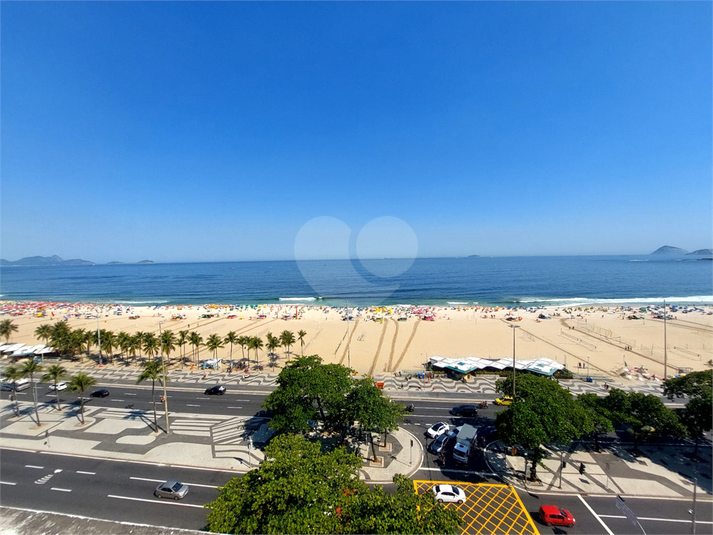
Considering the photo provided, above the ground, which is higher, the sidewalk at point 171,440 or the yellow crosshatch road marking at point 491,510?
the sidewalk at point 171,440

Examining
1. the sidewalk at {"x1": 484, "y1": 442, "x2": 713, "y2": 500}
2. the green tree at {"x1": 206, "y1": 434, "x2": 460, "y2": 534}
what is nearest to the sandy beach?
Answer: the sidewalk at {"x1": 484, "y1": 442, "x2": 713, "y2": 500}

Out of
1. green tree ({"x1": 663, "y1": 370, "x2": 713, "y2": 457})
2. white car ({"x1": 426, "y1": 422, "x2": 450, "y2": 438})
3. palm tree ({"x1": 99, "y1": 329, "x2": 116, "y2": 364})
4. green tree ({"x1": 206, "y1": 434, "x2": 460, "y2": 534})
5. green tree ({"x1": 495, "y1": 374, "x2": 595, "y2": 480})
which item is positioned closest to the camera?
green tree ({"x1": 206, "y1": 434, "x2": 460, "y2": 534})

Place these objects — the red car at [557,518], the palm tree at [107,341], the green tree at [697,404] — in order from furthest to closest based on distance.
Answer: the palm tree at [107,341] → the green tree at [697,404] → the red car at [557,518]

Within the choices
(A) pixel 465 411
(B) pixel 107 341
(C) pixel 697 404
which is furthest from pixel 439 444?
(B) pixel 107 341

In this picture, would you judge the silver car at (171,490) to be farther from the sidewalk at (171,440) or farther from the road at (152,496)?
the sidewalk at (171,440)

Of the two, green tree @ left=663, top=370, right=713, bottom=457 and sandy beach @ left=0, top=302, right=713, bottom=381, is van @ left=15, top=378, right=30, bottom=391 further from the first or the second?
green tree @ left=663, top=370, right=713, bottom=457

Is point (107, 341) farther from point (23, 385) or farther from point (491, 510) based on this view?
point (491, 510)

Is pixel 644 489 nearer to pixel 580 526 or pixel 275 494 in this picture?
pixel 580 526

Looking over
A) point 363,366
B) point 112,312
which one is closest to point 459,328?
point 363,366

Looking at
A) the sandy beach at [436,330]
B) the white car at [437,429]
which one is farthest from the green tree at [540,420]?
the sandy beach at [436,330]
